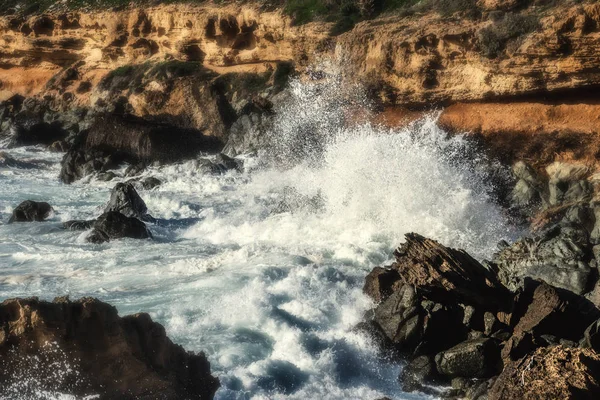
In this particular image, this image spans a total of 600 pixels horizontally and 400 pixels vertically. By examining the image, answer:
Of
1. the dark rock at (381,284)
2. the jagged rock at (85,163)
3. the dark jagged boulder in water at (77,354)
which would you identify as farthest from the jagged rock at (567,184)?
the jagged rock at (85,163)

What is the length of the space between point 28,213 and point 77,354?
11785 mm

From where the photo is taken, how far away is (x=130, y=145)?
82.5 ft

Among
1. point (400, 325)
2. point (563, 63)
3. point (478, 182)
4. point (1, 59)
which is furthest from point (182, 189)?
point (1, 59)

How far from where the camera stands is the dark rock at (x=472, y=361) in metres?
10.6

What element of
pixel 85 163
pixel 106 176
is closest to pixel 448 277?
pixel 106 176

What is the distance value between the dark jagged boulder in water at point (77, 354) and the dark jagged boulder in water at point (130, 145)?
1634cm

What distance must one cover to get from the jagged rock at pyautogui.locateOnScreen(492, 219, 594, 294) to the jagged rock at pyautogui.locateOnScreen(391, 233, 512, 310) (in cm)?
45

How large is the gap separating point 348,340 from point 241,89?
53.1 ft

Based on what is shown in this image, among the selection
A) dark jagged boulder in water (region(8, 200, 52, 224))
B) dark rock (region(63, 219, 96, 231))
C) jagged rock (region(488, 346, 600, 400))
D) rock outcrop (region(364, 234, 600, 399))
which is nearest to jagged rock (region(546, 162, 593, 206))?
rock outcrop (region(364, 234, 600, 399))

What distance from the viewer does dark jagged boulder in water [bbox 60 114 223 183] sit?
24.7 m

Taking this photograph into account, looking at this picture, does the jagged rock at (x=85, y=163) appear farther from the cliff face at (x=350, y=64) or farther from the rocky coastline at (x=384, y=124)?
the cliff face at (x=350, y=64)

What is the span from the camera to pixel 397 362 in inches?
442

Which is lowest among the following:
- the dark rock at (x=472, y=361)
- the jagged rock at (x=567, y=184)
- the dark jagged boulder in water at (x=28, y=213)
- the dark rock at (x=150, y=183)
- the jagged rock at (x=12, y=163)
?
the jagged rock at (x=12, y=163)

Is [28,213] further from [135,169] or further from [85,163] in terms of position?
[85,163]
